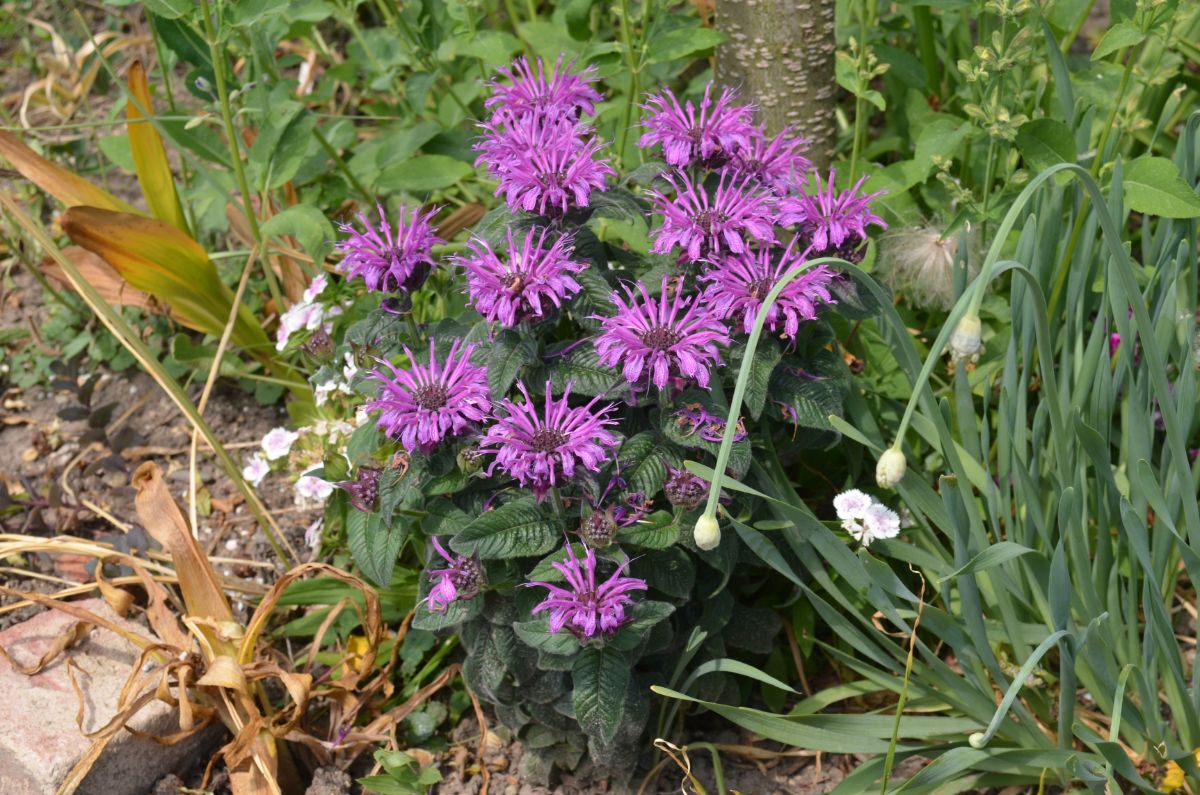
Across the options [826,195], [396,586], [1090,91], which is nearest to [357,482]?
[396,586]

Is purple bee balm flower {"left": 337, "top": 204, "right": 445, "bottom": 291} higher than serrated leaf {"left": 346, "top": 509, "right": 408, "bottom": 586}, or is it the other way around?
purple bee balm flower {"left": 337, "top": 204, "right": 445, "bottom": 291}

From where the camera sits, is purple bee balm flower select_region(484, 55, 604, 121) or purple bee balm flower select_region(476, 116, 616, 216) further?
purple bee balm flower select_region(484, 55, 604, 121)

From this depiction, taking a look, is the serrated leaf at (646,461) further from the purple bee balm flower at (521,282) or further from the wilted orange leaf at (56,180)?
the wilted orange leaf at (56,180)

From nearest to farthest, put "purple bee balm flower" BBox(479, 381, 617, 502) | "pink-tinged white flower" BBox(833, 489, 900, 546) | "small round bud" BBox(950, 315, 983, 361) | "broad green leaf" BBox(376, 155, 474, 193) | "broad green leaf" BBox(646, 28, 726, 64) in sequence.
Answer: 1. "small round bud" BBox(950, 315, 983, 361)
2. "purple bee balm flower" BBox(479, 381, 617, 502)
3. "pink-tinged white flower" BBox(833, 489, 900, 546)
4. "broad green leaf" BBox(646, 28, 726, 64)
5. "broad green leaf" BBox(376, 155, 474, 193)

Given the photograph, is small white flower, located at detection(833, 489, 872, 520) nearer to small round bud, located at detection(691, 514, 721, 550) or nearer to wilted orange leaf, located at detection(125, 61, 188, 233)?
small round bud, located at detection(691, 514, 721, 550)

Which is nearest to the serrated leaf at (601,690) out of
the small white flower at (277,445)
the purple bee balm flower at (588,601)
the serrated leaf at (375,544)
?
the purple bee balm flower at (588,601)

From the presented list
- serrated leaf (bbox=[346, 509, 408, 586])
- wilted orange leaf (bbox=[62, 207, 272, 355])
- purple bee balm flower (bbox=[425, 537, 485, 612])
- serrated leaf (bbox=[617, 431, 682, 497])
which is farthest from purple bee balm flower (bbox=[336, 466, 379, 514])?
wilted orange leaf (bbox=[62, 207, 272, 355])

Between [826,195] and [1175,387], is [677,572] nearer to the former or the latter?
[826,195]
